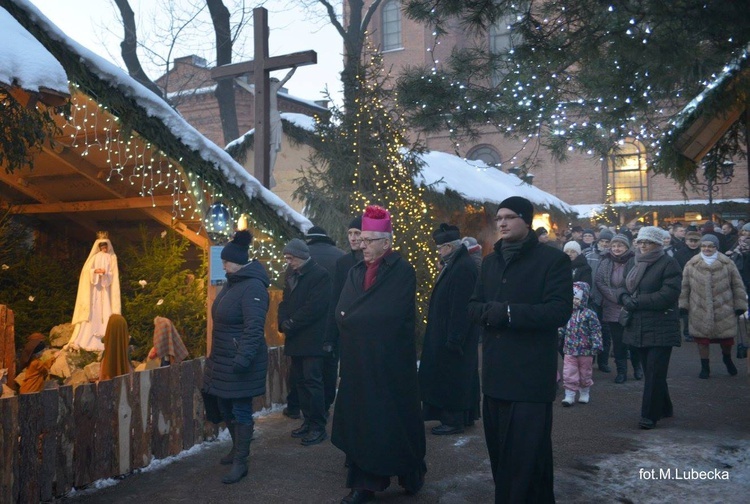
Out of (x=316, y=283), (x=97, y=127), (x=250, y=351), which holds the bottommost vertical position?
(x=250, y=351)

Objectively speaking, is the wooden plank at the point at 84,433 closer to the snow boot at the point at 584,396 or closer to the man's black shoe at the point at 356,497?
the man's black shoe at the point at 356,497

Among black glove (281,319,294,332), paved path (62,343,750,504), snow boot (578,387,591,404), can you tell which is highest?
black glove (281,319,294,332)

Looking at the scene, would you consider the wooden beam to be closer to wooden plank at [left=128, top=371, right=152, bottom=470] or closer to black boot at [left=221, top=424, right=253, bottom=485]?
wooden plank at [left=128, top=371, right=152, bottom=470]

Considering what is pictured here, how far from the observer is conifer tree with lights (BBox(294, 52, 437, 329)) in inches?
490

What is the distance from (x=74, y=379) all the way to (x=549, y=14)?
674 cm

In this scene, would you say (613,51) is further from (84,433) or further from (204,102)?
(204,102)

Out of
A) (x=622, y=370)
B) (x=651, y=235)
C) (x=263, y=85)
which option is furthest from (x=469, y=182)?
(x=651, y=235)

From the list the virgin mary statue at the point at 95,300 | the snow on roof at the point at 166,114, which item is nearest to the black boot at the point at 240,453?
the snow on roof at the point at 166,114

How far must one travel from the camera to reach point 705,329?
9.86m

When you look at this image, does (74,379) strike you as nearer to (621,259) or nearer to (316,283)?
(316,283)

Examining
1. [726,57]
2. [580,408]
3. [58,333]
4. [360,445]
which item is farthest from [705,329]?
[58,333]

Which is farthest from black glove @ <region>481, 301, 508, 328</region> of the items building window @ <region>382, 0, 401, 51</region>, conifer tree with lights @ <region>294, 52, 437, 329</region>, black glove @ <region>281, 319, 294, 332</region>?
building window @ <region>382, 0, 401, 51</region>

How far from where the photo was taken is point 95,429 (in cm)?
556

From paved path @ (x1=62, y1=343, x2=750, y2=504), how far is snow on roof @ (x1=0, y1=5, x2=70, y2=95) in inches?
118
